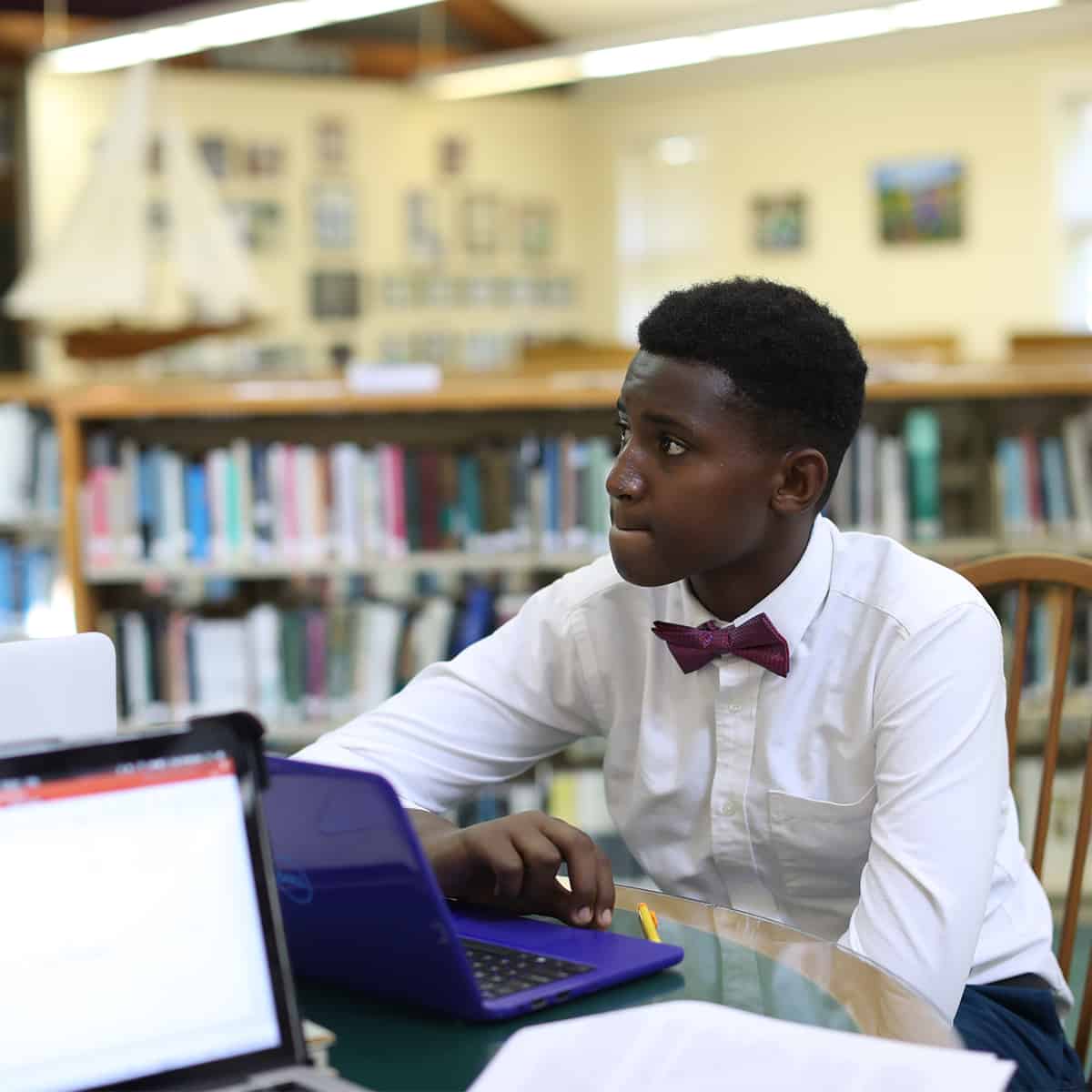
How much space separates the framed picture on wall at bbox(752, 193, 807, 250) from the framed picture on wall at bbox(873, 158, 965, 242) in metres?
0.47

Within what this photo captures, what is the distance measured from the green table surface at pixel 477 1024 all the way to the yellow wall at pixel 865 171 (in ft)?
24.6

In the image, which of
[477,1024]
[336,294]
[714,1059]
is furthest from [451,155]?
[714,1059]

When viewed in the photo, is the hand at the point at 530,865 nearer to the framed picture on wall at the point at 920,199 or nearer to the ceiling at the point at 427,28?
the ceiling at the point at 427,28

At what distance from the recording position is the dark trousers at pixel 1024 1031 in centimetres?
123

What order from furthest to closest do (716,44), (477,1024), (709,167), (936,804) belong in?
(709,167)
(716,44)
(936,804)
(477,1024)

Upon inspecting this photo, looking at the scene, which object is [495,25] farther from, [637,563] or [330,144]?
[637,563]

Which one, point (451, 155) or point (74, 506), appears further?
point (451, 155)

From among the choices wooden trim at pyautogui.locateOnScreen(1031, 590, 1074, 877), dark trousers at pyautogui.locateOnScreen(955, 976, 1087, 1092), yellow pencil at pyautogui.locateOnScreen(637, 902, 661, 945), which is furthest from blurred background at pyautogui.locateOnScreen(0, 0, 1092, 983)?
yellow pencil at pyautogui.locateOnScreen(637, 902, 661, 945)

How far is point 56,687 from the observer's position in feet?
3.45

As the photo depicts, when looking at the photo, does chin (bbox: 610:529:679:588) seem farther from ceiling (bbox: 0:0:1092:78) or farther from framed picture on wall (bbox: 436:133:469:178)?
framed picture on wall (bbox: 436:133:469:178)

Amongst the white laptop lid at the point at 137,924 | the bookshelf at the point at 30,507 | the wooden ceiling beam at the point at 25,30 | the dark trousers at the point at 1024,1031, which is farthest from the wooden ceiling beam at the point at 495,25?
the white laptop lid at the point at 137,924

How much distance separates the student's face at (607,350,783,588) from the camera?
1300 millimetres

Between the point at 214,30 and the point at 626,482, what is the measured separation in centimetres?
509

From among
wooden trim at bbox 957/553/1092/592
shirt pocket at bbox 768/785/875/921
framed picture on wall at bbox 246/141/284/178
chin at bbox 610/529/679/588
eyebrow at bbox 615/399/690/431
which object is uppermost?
framed picture on wall at bbox 246/141/284/178
